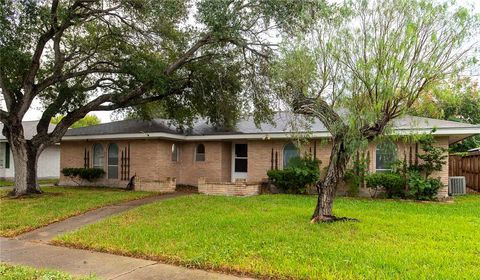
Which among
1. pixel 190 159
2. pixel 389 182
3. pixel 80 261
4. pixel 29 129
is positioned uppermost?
pixel 29 129

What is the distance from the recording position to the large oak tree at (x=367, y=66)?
23.0 ft

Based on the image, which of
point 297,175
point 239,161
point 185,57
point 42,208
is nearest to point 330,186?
point 297,175

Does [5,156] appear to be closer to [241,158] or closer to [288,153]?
[241,158]

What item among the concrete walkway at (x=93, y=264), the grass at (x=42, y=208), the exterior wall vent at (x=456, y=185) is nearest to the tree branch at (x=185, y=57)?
the grass at (x=42, y=208)

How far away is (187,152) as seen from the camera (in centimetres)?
1886

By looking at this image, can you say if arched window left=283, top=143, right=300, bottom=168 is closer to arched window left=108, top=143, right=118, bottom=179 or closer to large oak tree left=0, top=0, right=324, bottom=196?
large oak tree left=0, top=0, right=324, bottom=196

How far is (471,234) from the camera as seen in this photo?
7.70 m

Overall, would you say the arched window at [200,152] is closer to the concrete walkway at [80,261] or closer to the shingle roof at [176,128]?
the shingle roof at [176,128]

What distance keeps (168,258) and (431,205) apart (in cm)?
948

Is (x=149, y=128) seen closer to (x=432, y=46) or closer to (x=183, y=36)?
(x=183, y=36)

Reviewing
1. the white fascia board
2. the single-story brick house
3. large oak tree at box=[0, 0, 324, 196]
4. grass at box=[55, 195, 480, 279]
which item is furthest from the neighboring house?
grass at box=[55, 195, 480, 279]

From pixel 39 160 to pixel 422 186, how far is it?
24032 mm

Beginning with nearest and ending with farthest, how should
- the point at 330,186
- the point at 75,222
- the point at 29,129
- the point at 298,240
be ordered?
the point at 298,240 < the point at 330,186 < the point at 75,222 < the point at 29,129

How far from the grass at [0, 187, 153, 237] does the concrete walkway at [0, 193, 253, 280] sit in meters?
0.69
